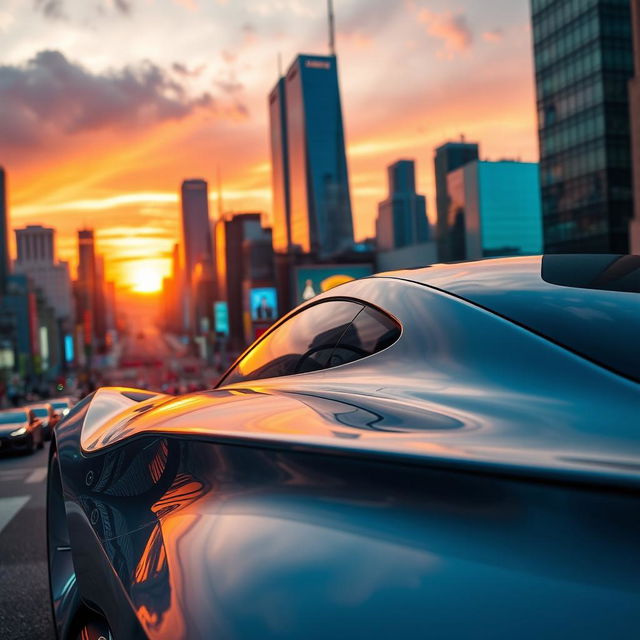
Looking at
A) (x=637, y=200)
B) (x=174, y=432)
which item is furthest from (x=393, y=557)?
(x=637, y=200)

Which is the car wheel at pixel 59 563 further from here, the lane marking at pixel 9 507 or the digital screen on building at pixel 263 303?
the digital screen on building at pixel 263 303

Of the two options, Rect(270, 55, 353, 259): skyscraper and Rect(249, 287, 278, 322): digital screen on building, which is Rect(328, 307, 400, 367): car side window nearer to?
Rect(249, 287, 278, 322): digital screen on building

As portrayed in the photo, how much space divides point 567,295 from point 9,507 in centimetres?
747

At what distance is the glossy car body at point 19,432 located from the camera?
1524 centimetres

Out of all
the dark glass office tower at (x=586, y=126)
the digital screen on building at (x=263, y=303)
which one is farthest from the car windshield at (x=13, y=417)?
the digital screen on building at (x=263, y=303)

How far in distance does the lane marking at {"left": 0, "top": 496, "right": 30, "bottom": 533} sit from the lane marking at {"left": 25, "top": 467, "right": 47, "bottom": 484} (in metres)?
1.76

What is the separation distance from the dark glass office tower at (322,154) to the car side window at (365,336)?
161 m

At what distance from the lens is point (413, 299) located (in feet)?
6.24

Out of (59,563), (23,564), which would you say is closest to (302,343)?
(59,563)

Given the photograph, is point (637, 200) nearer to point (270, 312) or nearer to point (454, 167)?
point (454, 167)

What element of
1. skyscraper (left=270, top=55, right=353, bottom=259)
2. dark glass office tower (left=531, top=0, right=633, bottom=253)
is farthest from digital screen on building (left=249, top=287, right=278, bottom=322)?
dark glass office tower (left=531, top=0, right=633, bottom=253)

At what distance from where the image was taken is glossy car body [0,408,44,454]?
1524 cm

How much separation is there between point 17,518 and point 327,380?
6237mm

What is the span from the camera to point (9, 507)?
7.84 meters
